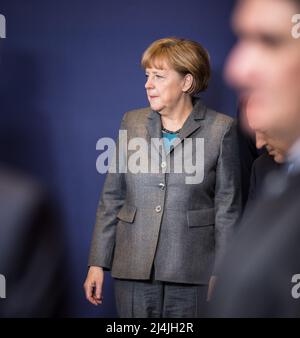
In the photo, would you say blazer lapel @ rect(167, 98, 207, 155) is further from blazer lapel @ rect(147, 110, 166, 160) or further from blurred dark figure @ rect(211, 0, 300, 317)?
blurred dark figure @ rect(211, 0, 300, 317)

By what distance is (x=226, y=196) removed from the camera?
150cm

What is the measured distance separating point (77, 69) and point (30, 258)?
1233 millimetres

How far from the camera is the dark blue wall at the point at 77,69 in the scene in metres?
1.93

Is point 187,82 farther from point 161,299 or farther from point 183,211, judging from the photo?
point 161,299

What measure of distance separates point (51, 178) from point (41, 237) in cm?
117

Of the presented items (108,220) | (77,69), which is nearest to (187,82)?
(108,220)

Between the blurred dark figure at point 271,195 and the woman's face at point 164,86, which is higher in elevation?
the woman's face at point 164,86

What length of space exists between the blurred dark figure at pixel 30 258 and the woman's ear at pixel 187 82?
29.2 inches

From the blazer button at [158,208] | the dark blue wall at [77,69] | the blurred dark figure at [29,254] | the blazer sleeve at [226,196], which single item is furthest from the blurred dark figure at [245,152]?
the blurred dark figure at [29,254]

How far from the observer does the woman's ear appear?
1.53 meters

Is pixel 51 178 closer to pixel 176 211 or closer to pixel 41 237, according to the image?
pixel 176 211

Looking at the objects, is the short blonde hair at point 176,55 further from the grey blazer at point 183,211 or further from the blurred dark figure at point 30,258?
the blurred dark figure at point 30,258

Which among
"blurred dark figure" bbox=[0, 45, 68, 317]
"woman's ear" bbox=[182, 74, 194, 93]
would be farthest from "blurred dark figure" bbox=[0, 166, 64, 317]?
"woman's ear" bbox=[182, 74, 194, 93]

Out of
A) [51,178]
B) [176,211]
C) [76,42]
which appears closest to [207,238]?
[176,211]
